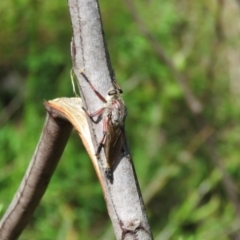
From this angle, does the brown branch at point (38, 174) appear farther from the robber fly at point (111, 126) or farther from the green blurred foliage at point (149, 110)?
the green blurred foliage at point (149, 110)

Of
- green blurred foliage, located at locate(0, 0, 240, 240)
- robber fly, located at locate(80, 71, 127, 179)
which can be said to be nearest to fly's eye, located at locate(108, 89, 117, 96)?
robber fly, located at locate(80, 71, 127, 179)

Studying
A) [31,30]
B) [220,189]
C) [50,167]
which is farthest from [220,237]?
[50,167]

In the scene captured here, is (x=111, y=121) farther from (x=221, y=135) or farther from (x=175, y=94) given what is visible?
(x=221, y=135)

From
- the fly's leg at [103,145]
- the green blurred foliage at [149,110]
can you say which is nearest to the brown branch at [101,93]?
the fly's leg at [103,145]

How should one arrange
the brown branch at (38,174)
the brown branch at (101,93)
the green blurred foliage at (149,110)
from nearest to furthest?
the brown branch at (101,93), the brown branch at (38,174), the green blurred foliage at (149,110)

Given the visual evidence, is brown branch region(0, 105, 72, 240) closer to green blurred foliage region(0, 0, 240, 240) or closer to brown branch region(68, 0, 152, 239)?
brown branch region(68, 0, 152, 239)

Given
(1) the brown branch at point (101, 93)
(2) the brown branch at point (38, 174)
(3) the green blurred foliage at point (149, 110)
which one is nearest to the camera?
(1) the brown branch at point (101, 93)

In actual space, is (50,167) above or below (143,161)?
below
